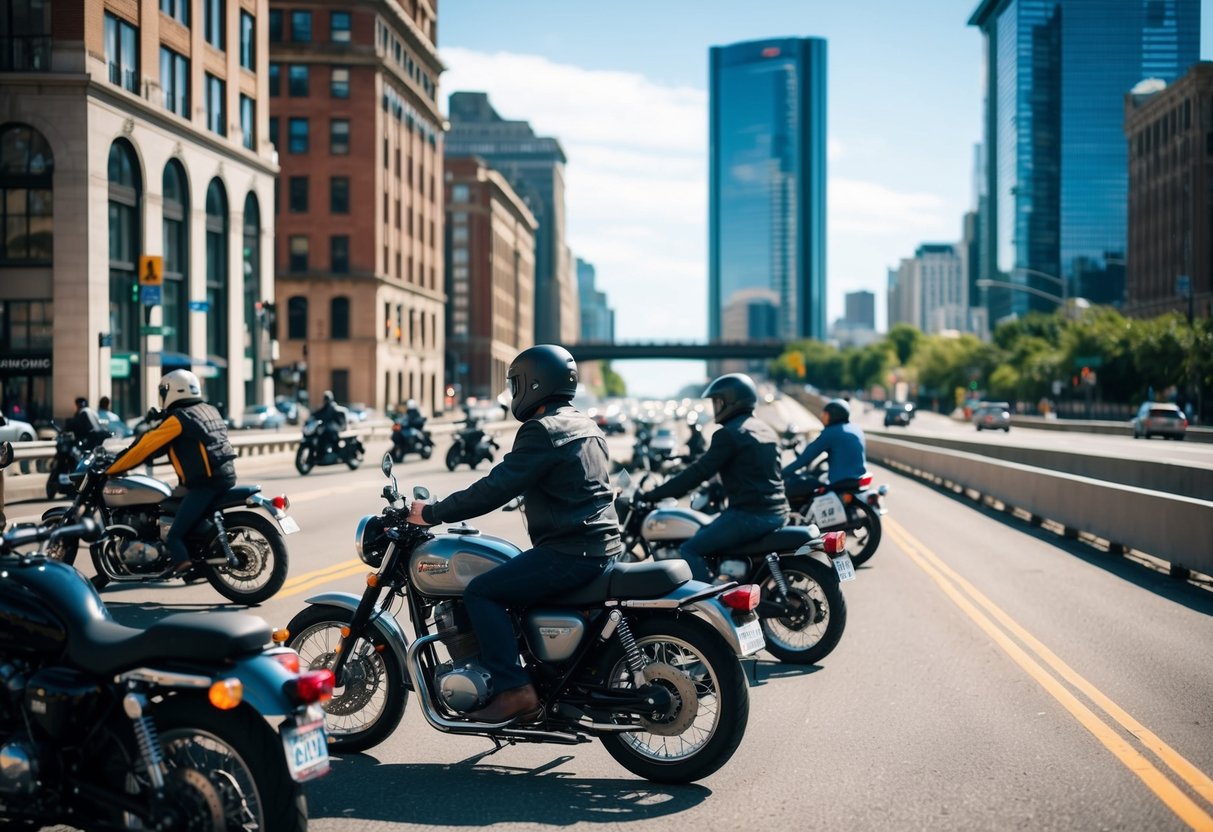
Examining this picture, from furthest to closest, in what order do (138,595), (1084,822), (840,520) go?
(840,520) → (138,595) → (1084,822)

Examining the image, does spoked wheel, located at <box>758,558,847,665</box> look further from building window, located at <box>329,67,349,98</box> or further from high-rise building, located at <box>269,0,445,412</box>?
building window, located at <box>329,67,349,98</box>

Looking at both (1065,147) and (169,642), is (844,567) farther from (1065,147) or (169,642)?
(1065,147)

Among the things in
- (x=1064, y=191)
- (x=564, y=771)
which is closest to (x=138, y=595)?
(x=564, y=771)

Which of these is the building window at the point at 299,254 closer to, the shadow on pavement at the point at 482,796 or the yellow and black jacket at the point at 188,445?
the yellow and black jacket at the point at 188,445

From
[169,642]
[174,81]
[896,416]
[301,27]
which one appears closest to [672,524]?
[169,642]

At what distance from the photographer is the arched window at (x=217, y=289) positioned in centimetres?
5497

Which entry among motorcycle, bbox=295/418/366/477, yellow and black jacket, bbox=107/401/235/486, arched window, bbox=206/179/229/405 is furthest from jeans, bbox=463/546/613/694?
arched window, bbox=206/179/229/405

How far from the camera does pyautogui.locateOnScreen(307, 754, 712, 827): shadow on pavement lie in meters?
5.07

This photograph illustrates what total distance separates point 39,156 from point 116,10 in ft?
21.4

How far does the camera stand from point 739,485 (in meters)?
8.18

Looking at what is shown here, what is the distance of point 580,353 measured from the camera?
172 m

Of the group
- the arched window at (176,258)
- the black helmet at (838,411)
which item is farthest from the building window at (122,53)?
the black helmet at (838,411)

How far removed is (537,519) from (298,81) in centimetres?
8556

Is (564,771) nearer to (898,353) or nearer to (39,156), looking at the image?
(39,156)
